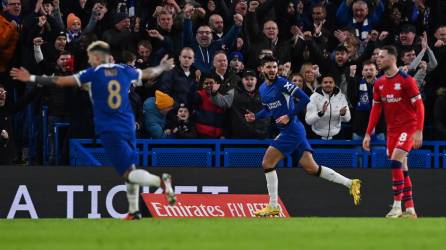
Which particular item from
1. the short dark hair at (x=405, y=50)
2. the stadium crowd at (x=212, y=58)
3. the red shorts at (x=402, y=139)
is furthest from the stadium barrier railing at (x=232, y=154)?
the red shorts at (x=402, y=139)

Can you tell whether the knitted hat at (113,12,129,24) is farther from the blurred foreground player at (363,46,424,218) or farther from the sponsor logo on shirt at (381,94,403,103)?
the sponsor logo on shirt at (381,94,403,103)

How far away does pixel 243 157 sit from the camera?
2100cm

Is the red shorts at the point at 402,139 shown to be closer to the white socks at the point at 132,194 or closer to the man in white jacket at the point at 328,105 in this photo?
the man in white jacket at the point at 328,105

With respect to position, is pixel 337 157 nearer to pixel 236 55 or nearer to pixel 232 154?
pixel 232 154

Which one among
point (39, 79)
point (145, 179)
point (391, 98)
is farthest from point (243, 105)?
point (39, 79)

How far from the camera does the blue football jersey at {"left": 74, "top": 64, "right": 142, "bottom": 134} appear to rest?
15062 mm

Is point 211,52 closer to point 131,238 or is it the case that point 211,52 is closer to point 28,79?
point 28,79

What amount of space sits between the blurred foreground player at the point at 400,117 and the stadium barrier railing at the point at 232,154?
3.29 meters

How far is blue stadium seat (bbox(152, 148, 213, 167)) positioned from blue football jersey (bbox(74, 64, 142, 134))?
17.6 feet

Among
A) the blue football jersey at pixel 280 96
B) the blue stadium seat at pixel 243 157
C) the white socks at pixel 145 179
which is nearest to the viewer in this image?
the white socks at pixel 145 179

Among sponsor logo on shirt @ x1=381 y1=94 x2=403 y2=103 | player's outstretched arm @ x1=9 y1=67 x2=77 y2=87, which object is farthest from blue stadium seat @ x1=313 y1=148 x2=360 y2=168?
player's outstretched arm @ x1=9 y1=67 x2=77 y2=87

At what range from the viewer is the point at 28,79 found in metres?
14.6

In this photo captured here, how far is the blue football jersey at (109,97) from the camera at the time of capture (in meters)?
15.1

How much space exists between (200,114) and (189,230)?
6.63 m
